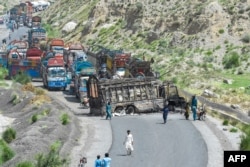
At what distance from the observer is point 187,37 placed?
76.3 meters

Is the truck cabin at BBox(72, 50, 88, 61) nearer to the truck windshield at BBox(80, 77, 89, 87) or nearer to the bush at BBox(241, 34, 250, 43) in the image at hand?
the truck windshield at BBox(80, 77, 89, 87)

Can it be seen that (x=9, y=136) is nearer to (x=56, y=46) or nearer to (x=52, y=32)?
(x=56, y=46)

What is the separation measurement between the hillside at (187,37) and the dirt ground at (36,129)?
13.3 meters

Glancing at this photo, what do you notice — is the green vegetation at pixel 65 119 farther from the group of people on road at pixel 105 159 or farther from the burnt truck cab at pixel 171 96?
the group of people on road at pixel 105 159

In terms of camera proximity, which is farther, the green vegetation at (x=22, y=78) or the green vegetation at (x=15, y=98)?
the green vegetation at (x=22, y=78)

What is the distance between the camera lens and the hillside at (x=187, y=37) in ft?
203

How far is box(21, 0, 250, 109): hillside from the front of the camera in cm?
6188

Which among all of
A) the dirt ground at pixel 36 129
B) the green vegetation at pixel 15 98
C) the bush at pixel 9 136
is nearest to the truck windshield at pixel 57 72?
the green vegetation at pixel 15 98

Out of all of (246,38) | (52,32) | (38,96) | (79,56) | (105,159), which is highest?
(246,38)

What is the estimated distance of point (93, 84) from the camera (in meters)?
51.4

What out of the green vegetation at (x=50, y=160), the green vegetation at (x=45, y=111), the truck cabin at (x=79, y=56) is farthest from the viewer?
the truck cabin at (x=79, y=56)

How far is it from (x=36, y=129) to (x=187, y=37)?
37730 mm

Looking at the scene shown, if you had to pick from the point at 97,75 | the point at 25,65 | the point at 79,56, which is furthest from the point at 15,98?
the point at 25,65

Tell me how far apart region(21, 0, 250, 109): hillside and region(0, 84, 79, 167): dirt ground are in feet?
43.8
